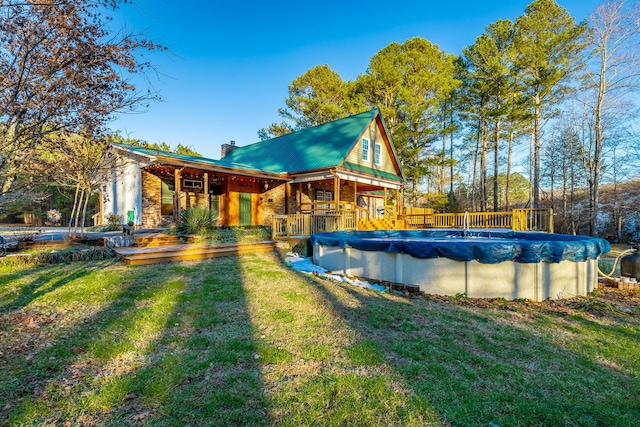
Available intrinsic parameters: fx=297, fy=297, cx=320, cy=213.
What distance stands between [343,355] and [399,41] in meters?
25.5

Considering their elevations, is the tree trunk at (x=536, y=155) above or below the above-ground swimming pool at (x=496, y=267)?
above

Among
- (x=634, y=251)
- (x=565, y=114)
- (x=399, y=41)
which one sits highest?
(x=399, y=41)

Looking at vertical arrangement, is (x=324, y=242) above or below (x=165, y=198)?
below

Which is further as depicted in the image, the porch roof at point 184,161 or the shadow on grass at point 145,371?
the porch roof at point 184,161

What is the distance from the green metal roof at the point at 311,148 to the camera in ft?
47.5

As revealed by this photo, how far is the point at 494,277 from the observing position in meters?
5.19

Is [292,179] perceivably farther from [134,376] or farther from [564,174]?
[564,174]

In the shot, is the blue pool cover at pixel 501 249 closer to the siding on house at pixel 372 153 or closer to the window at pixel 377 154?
the siding on house at pixel 372 153

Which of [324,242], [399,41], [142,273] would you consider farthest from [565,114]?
[142,273]

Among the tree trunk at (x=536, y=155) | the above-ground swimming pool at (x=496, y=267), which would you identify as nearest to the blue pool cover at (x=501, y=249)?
the above-ground swimming pool at (x=496, y=267)

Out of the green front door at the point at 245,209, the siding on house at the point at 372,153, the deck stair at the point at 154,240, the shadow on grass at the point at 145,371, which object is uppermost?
the siding on house at the point at 372,153

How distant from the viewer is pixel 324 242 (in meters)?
7.45

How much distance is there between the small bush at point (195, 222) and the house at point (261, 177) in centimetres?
52

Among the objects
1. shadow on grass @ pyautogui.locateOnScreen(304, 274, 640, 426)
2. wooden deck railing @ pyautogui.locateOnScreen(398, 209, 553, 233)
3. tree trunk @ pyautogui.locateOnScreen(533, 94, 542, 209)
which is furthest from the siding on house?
shadow on grass @ pyautogui.locateOnScreen(304, 274, 640, 426)
